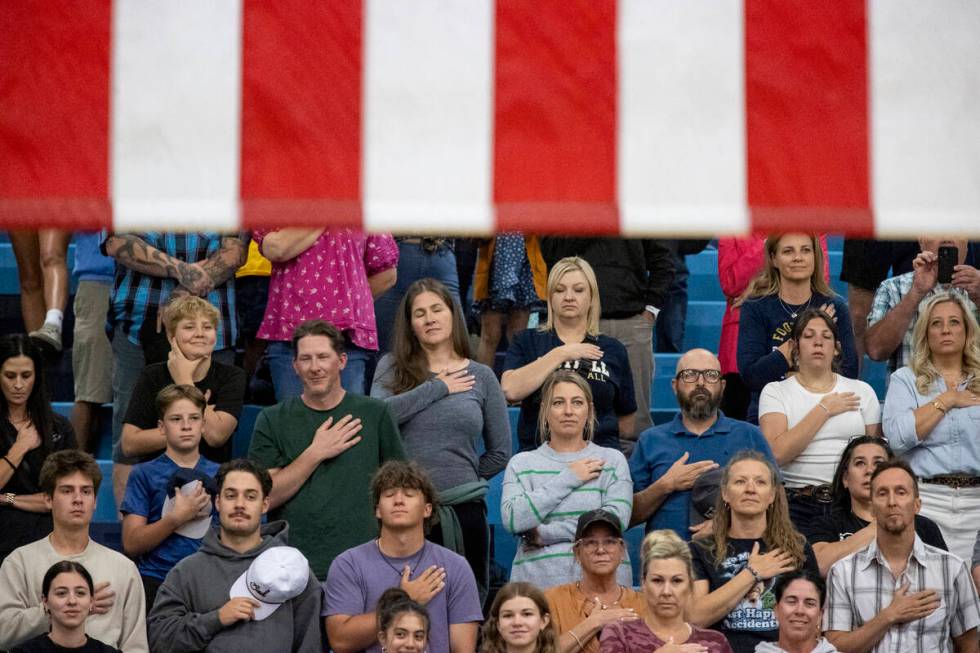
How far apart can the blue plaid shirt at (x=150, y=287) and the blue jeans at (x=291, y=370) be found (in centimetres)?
34

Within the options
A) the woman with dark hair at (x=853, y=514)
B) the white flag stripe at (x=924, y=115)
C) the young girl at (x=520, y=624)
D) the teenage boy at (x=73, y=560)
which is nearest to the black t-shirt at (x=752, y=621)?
the woman with dark hair at (x=853, y=514)

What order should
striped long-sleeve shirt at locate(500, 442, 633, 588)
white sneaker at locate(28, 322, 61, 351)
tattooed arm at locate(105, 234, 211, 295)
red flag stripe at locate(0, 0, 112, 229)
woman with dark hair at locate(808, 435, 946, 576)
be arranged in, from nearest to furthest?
red flag stripe at locate(0, 0, 112, 229) < striped long-sleeve shirt at locate(500, 442, 633, 588) < woman with dark hair at locate(808, 435, 946, 576) < tattooed arm at locate(105, 234, 211, 295) < white sneaker at locate(28, 322, 61, 351)

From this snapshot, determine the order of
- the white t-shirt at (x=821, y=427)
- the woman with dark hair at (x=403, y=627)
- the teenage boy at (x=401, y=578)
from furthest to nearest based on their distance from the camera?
the white t-shirt at (x=821, y=427), the teenage boy at (x=401, y=578), the woman with dark hair at (x=403, y=627)

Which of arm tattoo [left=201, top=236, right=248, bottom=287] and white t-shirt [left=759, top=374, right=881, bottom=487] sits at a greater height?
arm tattoo [left=201, top=236, right=248, bottom=287]

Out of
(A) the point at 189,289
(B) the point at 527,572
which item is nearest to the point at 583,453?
(B) the point at 527,572

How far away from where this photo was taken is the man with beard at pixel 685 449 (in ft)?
18.9

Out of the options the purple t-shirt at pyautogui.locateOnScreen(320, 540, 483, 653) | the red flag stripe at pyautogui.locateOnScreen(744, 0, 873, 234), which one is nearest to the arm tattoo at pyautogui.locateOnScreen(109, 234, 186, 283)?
the purple t-shirt at pyautogui.locateOnScreen(320, 540, 483, 653)

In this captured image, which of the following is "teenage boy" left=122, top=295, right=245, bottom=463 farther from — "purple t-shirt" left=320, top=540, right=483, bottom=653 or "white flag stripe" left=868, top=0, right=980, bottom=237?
"white flag stripe" left=868, top=0, right=980, bottom=237

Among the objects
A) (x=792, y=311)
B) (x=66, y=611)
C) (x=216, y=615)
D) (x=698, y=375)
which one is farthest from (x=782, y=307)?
(x=66, y=611)

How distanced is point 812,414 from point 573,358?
98 cm

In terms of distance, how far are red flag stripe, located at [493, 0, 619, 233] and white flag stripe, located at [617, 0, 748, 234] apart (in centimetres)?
2

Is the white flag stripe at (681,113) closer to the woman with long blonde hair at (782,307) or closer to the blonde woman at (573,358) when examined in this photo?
the blonde woman at (573,358)

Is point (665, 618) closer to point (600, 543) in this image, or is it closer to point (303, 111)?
point (600, 543)

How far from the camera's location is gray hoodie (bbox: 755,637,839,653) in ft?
16.7
